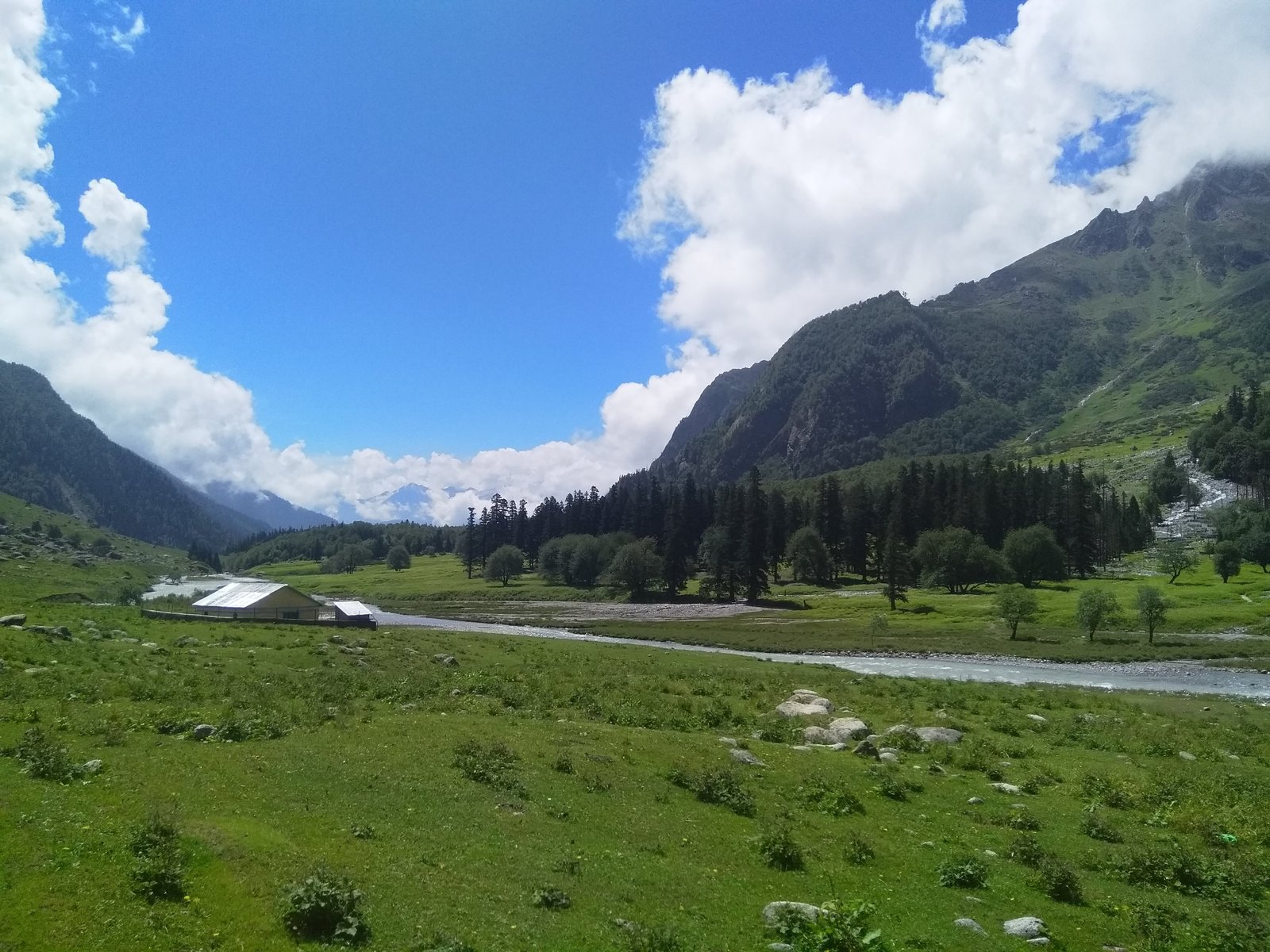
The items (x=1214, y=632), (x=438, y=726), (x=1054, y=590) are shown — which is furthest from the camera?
(x=1054, y=590)

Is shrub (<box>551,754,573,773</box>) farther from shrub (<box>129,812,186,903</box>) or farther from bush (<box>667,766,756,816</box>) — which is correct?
shrub (<box>129,812,186,903</box>)

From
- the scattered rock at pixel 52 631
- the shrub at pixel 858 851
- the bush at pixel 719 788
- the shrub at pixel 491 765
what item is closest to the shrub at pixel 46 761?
the shrub at pixel 491 765

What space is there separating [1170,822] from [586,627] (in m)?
85.8

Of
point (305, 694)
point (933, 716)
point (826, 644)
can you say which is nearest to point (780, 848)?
point (305, 694)

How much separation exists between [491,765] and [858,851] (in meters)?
9.31

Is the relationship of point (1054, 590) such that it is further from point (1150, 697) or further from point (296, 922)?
point (296, 922)

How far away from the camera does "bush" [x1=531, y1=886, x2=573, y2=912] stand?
12070 mm

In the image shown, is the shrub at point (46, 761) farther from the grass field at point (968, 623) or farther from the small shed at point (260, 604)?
the grass field at point (968, 623)

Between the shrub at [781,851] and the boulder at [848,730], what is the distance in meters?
13.1

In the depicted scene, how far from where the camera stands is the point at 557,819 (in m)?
16.4

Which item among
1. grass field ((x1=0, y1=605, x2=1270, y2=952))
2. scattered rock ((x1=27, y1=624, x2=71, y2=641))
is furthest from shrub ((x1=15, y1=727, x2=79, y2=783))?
scattered rock ((x1=27, y1=624, x2=71, y2=641))

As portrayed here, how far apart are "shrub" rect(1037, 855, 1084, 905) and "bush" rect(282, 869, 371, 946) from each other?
13.1 metres

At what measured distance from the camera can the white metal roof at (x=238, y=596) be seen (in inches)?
2589

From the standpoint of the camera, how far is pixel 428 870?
12680mm
